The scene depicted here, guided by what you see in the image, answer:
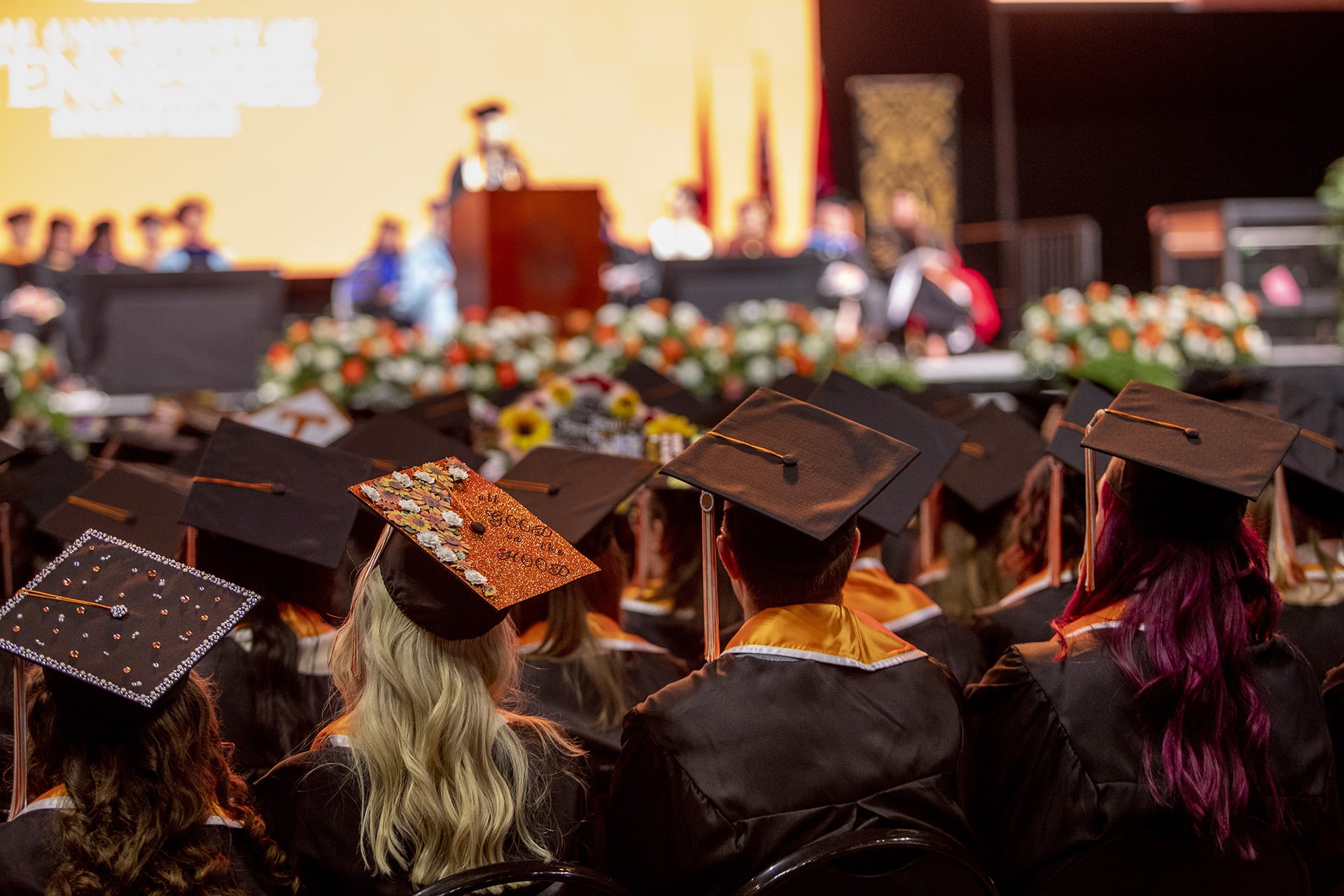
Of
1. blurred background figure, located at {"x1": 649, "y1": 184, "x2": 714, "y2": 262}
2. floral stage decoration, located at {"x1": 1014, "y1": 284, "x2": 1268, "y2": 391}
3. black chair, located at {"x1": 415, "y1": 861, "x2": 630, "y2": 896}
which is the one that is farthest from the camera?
blurred background figure, located at {"x1": 649, "y1": 184, "x2": 714, "y2": 262}

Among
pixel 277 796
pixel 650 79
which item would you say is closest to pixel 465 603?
pixel 277 796

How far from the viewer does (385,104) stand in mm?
10516

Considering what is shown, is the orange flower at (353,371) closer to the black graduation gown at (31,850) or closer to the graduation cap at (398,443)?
the graduation cap at (398,443)

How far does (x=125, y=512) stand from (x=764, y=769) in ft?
6.53

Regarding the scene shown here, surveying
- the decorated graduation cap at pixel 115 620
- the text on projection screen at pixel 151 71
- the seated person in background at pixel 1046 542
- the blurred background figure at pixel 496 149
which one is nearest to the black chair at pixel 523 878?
the decorated graduation cap at pixel 115 620

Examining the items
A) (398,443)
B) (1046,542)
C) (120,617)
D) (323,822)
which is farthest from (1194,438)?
(398,443)

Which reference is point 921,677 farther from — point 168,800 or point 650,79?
point 650,79

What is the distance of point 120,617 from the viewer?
1.56 meters

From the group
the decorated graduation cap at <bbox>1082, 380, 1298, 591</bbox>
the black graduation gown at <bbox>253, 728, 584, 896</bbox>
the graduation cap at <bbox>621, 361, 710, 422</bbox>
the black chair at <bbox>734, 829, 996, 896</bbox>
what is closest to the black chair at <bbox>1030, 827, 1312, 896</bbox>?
the black chair at <bbox>734, 829, 996, 896</bbox>

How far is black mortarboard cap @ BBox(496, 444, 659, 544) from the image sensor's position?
8.50ft

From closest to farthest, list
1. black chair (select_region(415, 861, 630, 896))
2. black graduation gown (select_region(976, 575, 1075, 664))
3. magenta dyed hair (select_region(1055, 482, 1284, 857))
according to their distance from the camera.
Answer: black chair (select_region(415, 861, 630, 896)) → magenta dyed hair (select_region(1055, 482, 1284, 857)) → black graduation gown (select_region(976, 575, 1075, 664))

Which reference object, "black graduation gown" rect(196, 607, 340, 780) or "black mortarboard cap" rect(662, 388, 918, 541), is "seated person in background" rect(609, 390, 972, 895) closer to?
"black mortarboard cap" rect(662, 388, 918, 541)

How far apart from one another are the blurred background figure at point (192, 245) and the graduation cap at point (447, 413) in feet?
19.8

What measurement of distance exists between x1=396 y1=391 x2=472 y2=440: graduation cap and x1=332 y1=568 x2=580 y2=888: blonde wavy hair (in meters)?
2.31
